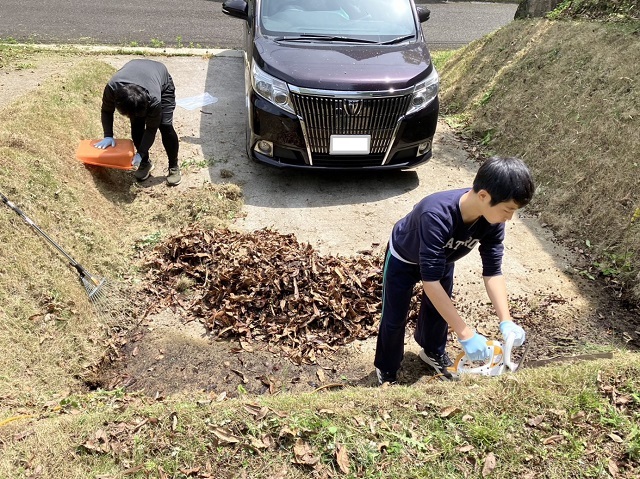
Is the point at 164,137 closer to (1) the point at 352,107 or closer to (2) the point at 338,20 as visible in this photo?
(1) the point at 352,107

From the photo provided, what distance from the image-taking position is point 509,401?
2.68m

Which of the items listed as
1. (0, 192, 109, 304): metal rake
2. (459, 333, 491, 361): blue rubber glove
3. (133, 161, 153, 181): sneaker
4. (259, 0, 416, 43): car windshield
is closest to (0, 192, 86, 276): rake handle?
(0, 192, 109, 304): metal rake

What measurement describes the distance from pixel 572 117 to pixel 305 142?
306 centimetres

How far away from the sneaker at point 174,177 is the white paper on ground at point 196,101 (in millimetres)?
2246

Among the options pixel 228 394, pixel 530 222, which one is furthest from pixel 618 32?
pixel 228 394

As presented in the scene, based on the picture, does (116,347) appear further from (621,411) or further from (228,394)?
(621,411)

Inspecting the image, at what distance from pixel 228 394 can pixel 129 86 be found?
→ 3020 millimetres

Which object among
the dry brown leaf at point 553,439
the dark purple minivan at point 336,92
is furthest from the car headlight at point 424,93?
the dry brown leaf at point 553,439

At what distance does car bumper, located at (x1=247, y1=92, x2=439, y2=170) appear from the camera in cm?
529

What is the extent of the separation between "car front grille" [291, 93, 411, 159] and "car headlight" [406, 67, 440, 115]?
3.5 inches

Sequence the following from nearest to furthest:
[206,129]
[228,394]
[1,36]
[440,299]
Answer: [440,299], [228,394], [206,129], [1,36]

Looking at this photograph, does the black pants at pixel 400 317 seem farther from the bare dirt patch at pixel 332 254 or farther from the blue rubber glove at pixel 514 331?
the blue rubber glove at pixel 514 331

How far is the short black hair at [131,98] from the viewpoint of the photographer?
4.75 metres

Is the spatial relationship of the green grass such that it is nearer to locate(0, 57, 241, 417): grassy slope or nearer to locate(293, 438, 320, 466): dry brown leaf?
locate(293, 438, 320, 466): dry brown leaf
